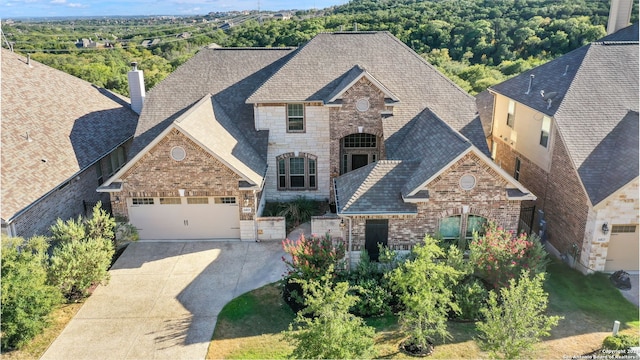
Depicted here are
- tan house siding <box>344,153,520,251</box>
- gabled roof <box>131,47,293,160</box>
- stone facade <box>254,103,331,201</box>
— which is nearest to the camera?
tan house siding <box>344,153,520,251</box>

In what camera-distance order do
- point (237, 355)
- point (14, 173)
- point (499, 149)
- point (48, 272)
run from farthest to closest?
point (499, 149) → point (14, 173) → point (48, 272) → point (237, 355)

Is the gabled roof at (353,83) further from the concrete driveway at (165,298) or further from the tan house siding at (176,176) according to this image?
the concrete driveway at (165,298)

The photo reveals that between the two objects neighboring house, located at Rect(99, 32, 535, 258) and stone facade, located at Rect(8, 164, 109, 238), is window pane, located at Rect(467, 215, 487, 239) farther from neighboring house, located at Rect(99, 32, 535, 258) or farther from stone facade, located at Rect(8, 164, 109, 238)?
stone facade, located at Rect(8, 164, 109, 238)

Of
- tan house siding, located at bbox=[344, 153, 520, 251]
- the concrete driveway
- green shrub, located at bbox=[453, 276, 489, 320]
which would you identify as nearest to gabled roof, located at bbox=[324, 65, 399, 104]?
tan house siding, located at bbox=[344, 153, 520, 251]

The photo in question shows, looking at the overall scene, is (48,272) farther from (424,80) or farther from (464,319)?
(424,80)

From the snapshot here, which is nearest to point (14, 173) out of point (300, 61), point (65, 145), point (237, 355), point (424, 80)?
point (65, 145)

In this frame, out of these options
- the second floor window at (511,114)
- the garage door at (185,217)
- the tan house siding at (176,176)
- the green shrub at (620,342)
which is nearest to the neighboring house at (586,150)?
the second floor window at (511,114)

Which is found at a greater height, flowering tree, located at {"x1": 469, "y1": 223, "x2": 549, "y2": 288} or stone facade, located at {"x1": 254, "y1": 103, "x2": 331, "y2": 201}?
stone facade, located at {"x1": 254, "y1": 103, "x2": 331, "y2": 201}
